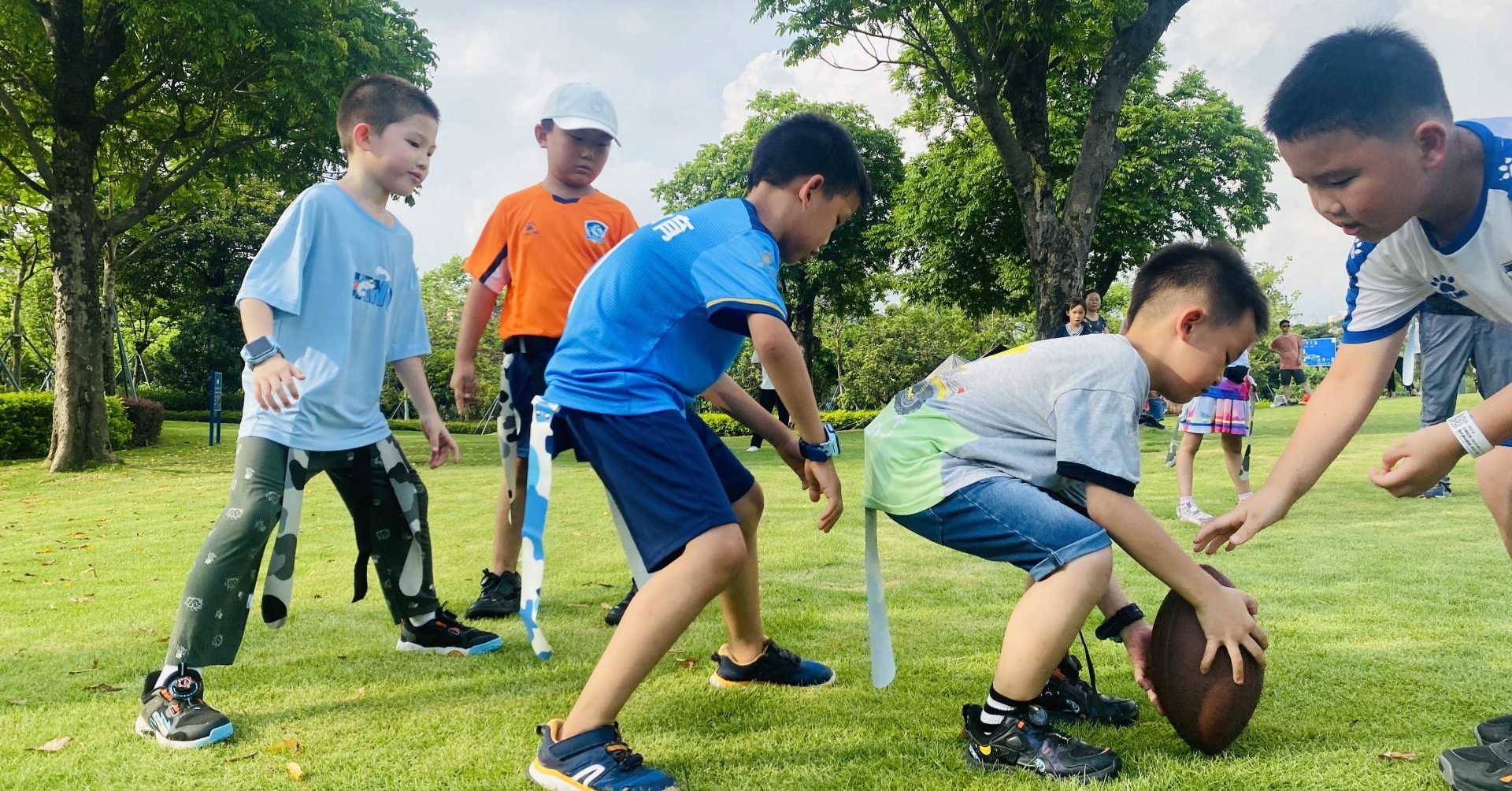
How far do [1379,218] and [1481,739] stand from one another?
1.58 m

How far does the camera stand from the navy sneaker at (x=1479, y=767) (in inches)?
93.3

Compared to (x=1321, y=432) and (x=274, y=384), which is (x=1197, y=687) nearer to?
(x=1321, y=432)

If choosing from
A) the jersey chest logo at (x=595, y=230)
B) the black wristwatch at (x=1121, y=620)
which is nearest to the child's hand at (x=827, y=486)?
the black wristwatch at (x=1121, y=620)

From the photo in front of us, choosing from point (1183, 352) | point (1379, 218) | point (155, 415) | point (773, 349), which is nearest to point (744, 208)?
point (773, 349)

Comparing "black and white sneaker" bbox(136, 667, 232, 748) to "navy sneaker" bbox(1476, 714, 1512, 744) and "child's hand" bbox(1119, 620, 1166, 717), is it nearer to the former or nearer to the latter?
"child's hand" bbox(1119, 620, 1166, 717)

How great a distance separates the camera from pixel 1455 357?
750cm

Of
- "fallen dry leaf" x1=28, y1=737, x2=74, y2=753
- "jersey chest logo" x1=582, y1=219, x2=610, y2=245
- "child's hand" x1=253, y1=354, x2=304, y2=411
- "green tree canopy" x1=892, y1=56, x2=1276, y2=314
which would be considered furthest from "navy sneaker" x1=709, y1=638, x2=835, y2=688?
"green tree canopy" x1=892, y1=56, x2=1276, y2=314

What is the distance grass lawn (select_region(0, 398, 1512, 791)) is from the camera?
2705mm

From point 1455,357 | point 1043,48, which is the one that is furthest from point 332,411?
point 1043,48

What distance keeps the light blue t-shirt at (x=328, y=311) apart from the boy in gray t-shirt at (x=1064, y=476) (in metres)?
2.01

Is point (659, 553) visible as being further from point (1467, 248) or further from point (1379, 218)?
point (1467, 248)

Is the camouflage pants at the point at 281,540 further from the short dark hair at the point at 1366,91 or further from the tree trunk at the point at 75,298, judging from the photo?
the tree trunk at the point at 75,298

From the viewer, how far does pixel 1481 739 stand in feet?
Answer: 8.89

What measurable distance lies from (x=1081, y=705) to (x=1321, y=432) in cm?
117
